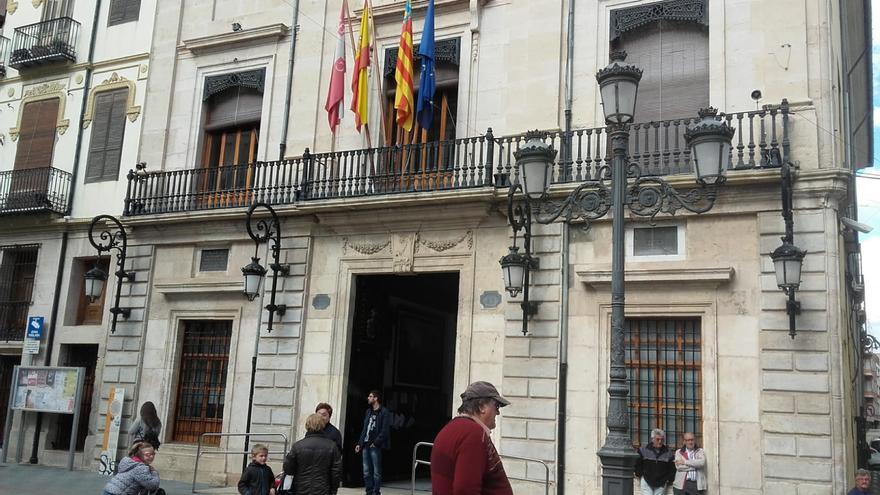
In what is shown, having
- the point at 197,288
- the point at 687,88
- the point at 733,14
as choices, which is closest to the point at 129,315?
the point at 197,288

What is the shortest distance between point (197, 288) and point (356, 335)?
343 centimetres

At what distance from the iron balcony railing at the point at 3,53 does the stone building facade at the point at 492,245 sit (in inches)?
189

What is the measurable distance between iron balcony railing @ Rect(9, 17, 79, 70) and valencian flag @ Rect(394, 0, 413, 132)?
8.84m

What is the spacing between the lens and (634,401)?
468 inches

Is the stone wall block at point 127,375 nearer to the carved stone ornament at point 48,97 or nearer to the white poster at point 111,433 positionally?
the white poster at point 111,433

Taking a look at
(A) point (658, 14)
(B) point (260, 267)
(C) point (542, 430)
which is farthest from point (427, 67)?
(C) point (542, 430)

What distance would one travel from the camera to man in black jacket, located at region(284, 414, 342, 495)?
288 inches

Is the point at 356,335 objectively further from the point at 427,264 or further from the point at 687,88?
the point at 687,88

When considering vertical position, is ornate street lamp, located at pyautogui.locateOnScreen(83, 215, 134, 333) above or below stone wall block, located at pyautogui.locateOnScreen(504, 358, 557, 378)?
above

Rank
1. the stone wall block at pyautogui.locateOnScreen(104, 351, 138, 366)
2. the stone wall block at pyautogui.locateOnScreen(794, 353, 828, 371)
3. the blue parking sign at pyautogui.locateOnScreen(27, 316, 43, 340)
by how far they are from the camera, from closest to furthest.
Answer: the stone wall block at pyautogui.locateOnScreen(794, 353, 828, 371) < the stone wall block at pyautogui.locateOnScreen(104, 351, 138, 366) < the blue parking sign at pyautogui.locateOnScreen(27, 316, 43, 340)

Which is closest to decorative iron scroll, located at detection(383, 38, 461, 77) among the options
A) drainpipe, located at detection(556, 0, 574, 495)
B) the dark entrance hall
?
drainpipe, located at detection(556, 0, 574, 495)

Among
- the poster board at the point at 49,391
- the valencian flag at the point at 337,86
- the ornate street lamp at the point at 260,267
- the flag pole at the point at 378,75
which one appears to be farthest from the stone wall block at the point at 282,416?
the flag pole at the point at 378,75

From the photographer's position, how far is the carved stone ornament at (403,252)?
1388 centimetres

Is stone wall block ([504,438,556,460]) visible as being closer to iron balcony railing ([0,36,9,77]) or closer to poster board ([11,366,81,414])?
poster board ([11,366,81,414])
